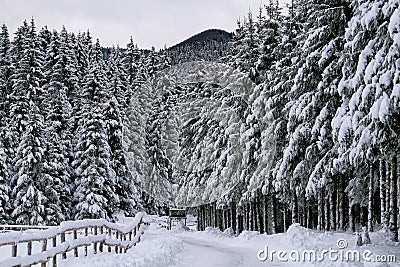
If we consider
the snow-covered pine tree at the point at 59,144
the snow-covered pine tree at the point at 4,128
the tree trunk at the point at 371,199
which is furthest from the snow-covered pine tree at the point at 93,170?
the tree trunk at the point at 371,199

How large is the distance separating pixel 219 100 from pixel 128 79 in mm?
38821

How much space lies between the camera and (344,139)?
1856 centimetres

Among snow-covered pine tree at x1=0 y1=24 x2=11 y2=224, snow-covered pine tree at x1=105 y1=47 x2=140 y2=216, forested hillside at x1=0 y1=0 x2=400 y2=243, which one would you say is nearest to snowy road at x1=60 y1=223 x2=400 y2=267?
forested hillside at x1=0 y1=0 x2=400 y2=243

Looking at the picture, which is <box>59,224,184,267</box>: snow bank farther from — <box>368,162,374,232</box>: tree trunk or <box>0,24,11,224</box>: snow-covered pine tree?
<box>0,24,11,224</box>: snow-covered pine tree

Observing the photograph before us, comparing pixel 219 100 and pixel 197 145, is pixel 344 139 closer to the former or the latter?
pixel 219 100

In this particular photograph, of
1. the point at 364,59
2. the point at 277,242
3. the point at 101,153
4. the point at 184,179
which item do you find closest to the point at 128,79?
the point at 184,179

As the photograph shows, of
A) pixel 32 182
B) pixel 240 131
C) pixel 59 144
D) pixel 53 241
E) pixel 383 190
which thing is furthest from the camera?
pixel 59 144

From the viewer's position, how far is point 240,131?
34812mm

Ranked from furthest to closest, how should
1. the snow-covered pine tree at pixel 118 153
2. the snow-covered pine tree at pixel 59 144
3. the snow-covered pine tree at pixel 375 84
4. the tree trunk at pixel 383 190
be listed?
the snow-covered pine tree at pixel 118 153, the snow-covered pine tree at pixel 59 144, the tree trunk at pixel 383 190, the snow-covered pine tree at pixel 375 84

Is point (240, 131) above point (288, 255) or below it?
above

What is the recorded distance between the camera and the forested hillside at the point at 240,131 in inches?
723

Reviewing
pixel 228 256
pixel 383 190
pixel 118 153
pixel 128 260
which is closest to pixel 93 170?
pixel 118 153

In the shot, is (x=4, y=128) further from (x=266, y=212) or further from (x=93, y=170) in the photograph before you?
(x=266, y=212)

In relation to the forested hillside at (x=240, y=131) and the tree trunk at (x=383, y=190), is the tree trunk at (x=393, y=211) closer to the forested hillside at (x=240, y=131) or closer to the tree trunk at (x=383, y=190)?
the forested hillside at (x=240, y=131)
